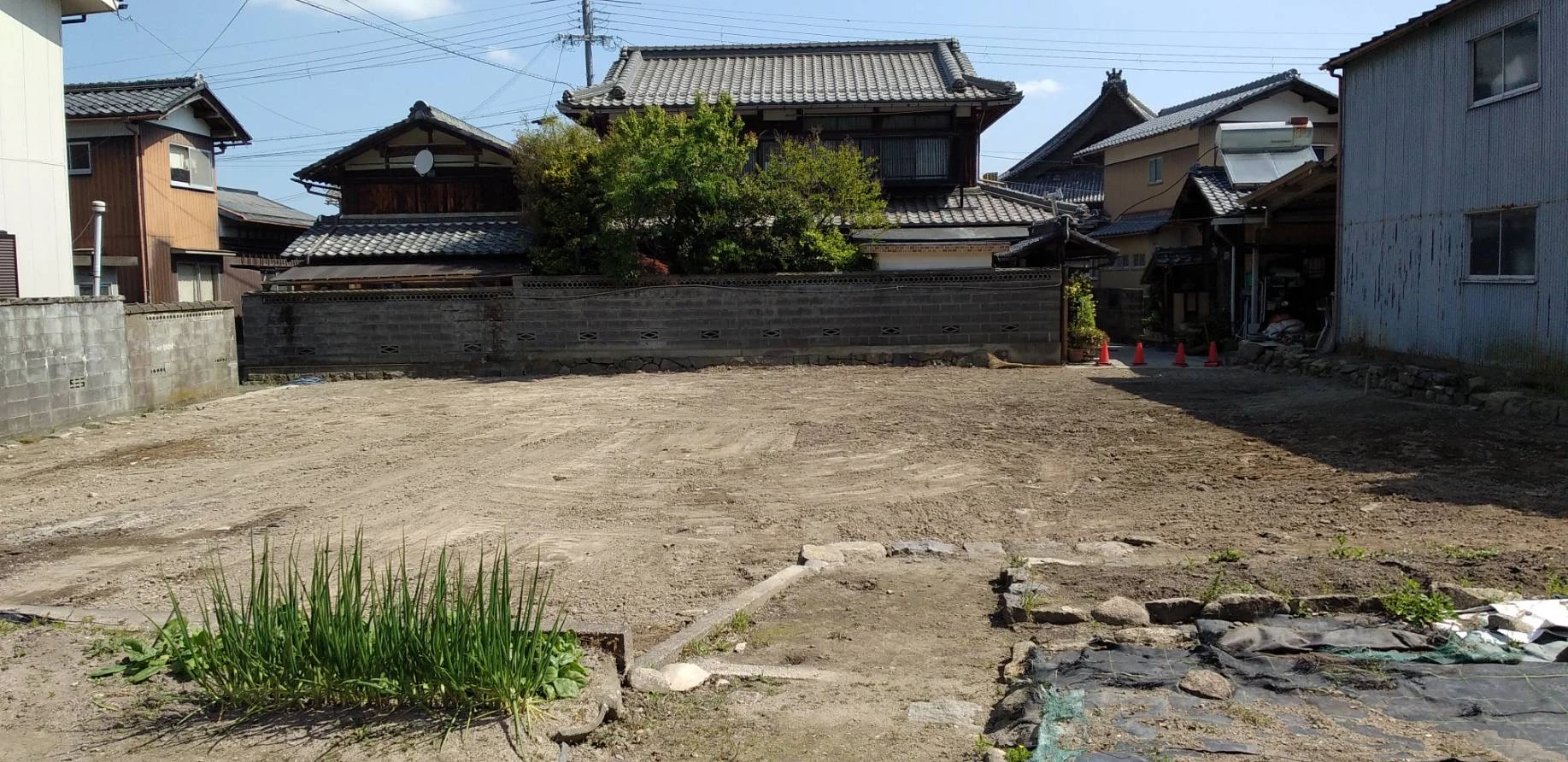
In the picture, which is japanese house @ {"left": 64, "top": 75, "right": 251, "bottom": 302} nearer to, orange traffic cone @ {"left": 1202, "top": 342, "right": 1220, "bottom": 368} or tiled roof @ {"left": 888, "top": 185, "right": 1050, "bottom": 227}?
tiled roof @ {"left": 888, "top": 185, "right": 1050, "bottom": 227}

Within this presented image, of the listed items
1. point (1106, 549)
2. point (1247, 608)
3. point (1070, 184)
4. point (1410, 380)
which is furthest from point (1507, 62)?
point (1070, 184)

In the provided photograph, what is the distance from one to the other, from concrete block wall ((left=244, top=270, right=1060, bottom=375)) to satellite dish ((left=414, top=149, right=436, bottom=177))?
16.1 feet

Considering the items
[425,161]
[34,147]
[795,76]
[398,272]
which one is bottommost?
[398,272]

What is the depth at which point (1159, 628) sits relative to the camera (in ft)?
18.0

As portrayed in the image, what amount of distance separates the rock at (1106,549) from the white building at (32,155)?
50.7 ft

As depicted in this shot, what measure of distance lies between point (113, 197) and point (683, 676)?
23.3m

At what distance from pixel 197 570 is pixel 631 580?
2.93m

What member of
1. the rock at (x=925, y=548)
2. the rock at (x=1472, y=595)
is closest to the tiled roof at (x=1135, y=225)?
the rock at (x=925, y=548)

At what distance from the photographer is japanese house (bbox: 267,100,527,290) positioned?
75.9 feet

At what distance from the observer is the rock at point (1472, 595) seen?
549cm

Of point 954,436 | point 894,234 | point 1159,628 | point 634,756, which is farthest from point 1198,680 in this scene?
point 894,234

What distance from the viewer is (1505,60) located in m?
13.8

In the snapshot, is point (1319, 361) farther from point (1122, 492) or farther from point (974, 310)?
point (1122, 492)

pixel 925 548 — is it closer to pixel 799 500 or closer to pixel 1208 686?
pixel 799 500
